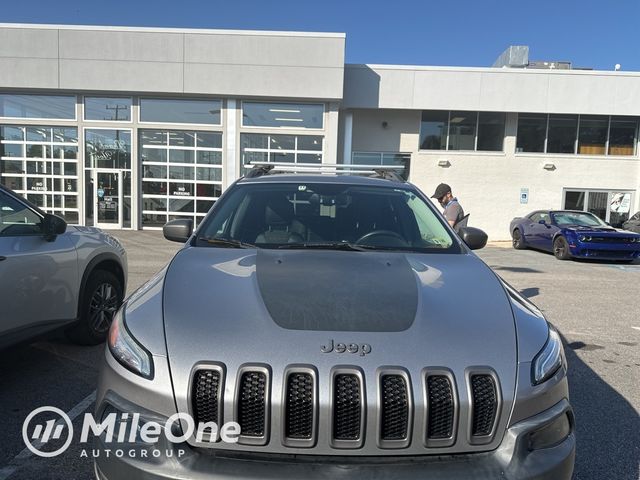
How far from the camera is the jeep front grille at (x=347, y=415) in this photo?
5.82 ft

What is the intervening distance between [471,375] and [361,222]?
1699mm

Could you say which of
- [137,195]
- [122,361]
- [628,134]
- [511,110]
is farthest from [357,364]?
[628,134]

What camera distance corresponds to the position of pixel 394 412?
1789 mm

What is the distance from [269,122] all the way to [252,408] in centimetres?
1745

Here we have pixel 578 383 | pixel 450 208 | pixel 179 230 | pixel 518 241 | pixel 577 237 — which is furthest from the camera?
pixel 518 241

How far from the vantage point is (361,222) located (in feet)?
11.2

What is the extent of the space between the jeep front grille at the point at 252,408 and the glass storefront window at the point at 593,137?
72.7ft

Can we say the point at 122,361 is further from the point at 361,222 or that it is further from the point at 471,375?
the point at 361,222

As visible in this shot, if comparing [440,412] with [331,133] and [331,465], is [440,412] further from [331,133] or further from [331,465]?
[331,133]

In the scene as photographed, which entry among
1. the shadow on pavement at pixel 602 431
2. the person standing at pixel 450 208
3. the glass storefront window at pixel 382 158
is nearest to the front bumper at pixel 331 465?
the shadow on pavement at pixel 602 431

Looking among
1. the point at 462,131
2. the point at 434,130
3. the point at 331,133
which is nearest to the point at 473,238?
the point at 331,133

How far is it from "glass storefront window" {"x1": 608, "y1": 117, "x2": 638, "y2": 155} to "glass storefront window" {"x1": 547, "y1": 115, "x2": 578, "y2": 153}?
163 centimetres

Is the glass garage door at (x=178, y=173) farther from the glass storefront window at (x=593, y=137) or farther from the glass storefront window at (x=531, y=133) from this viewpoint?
the glass storefront window at (x=593, y=137)

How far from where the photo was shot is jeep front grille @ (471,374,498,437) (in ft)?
6.02
